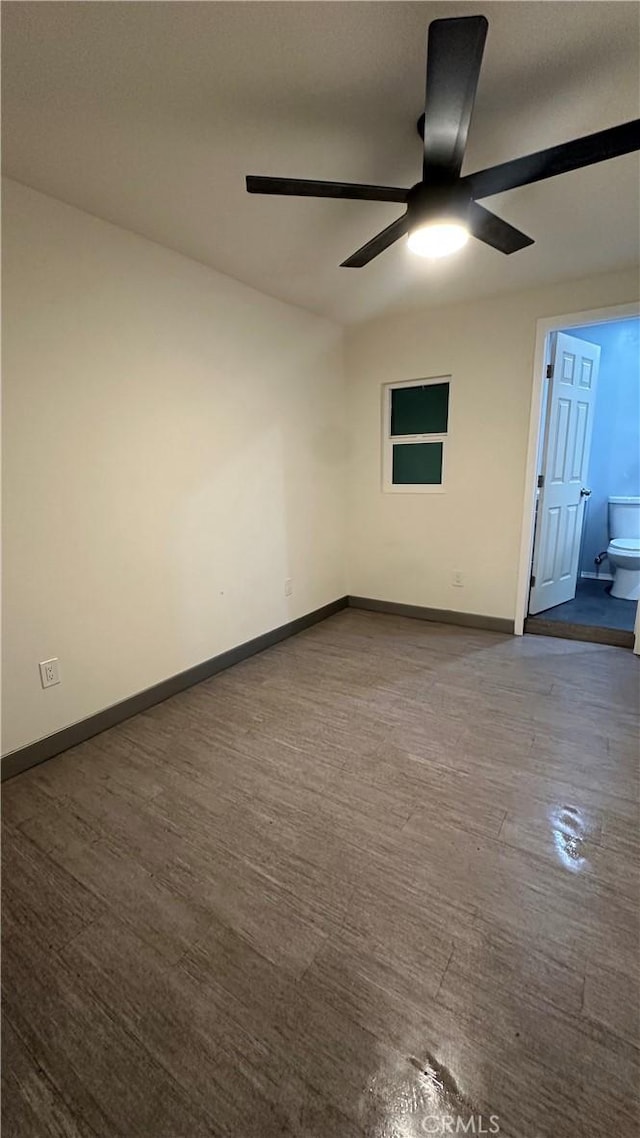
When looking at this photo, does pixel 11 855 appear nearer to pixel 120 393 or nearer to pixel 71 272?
pixel 120 393

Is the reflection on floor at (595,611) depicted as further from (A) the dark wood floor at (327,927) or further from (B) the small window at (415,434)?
(B) the small window at (415,434)

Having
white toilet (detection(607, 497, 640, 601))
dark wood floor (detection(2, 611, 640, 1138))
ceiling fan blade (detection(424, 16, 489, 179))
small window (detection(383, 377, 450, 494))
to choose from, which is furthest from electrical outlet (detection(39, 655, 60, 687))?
white toilet (detection(607, 497, 640, 601))

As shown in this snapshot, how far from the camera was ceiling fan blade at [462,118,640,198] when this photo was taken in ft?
3.86

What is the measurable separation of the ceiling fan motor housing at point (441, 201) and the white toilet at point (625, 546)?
347 centimetres

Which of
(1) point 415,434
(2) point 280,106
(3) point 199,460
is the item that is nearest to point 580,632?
(1) point 415,434

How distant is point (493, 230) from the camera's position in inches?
64.9

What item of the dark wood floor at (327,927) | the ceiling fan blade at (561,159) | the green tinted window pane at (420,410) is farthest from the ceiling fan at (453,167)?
the dark wood floor at (327,927)

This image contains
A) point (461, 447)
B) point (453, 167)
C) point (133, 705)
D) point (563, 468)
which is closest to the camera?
point (453, 167)

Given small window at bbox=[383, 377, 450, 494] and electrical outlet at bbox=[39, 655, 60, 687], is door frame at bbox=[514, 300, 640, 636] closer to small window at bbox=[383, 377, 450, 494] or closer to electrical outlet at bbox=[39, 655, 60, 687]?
small window at bbox=[383, 377, 450, 494]

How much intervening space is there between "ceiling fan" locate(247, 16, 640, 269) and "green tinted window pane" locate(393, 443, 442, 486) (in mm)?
1942

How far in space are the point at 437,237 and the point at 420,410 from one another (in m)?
2.18

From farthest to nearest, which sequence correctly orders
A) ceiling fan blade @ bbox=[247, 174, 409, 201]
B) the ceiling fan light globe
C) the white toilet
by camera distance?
the white toilet, the ceiling fan light globe, ceiling fan blade @ bbox=[247, 174, 409, 201]

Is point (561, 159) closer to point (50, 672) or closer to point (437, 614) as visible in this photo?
point (50, 672)

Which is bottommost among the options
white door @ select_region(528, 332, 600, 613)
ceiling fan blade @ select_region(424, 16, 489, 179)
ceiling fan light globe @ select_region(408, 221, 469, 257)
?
white door @ select_region(528, 332, 600, 613)
